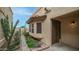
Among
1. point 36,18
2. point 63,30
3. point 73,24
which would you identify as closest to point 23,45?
point 36,18

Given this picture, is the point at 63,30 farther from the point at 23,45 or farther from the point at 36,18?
the point at 23,45

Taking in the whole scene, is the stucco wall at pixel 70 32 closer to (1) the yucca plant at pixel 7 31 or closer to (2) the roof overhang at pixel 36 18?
(2) the roof overhang at pixel 36 18

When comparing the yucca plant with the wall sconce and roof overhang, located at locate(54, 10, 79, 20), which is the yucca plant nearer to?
roof overhang, located at locate(54, 10, 79, 20)

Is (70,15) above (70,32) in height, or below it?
above

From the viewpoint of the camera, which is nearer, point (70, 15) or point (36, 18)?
point (70, 15)

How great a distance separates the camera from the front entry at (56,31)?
2.79 meters

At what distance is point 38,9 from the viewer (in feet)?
9.16

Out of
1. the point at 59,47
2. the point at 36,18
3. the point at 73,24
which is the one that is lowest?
the point at 59,47

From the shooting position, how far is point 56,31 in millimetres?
2807

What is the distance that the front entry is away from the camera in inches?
110

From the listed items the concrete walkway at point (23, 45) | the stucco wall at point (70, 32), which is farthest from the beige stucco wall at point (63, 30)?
the concrete walkway at point (23, 45)

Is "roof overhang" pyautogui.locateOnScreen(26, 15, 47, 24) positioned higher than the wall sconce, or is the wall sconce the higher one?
"roof overhang" pyautogui.locateOnScreen(26, 15, 47, 24)

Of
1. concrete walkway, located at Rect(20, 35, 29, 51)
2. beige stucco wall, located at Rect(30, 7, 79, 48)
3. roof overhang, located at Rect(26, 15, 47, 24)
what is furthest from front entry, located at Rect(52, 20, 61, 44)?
concrete walkway, located at Rect(20, 35, 29, 51)
